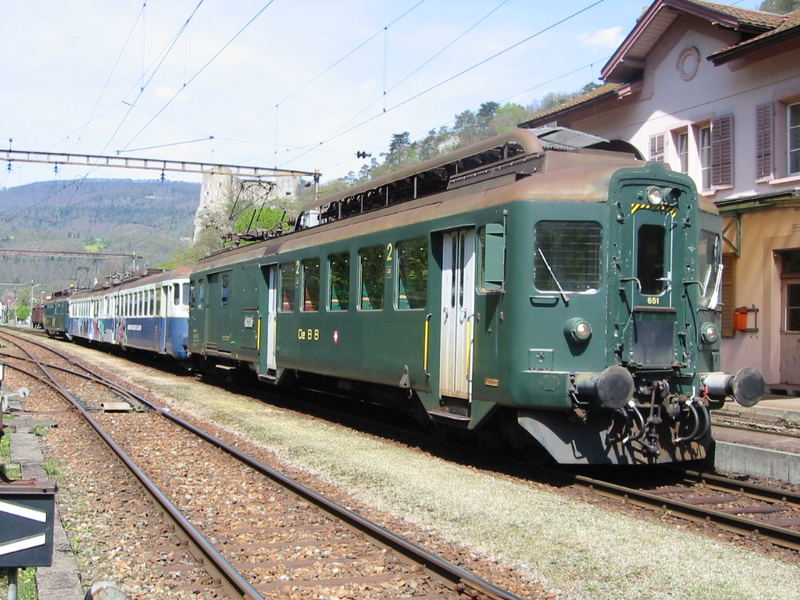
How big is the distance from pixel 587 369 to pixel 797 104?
35.2ft

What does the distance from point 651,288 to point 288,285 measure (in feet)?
23.0

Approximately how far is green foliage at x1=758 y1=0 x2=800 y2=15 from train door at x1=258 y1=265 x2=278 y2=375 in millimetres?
55209

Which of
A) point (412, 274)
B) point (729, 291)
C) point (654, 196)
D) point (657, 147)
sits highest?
point (657, 147)

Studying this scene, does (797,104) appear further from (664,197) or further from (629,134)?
(664,197)

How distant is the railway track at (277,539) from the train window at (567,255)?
2.97 metres

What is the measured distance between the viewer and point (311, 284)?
12.8 meters

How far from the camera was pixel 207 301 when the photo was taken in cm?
1855

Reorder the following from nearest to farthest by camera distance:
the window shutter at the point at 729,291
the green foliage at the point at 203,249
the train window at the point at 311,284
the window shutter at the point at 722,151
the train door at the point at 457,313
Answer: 1. the train door at the point at 457,313
2. the train window at the point at 311,284
3. the window shutter at the point at 729,291
4. the window shutter at the point at 722,151
5. the green foliage at the point at 203,249

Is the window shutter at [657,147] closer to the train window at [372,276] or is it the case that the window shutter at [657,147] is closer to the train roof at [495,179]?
the train roof at [495,179]

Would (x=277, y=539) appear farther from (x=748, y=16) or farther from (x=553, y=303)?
(x=748, y=16)

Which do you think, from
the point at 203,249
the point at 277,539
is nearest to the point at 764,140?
the point at 277,539

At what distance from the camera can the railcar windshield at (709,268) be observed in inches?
342

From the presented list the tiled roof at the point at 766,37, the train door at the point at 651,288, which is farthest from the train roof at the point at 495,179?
the tiled roof at the point at 766,37

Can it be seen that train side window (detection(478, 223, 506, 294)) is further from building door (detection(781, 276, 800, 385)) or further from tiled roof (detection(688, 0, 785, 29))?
tiled roof (detection(688, 0, 785, 29))
